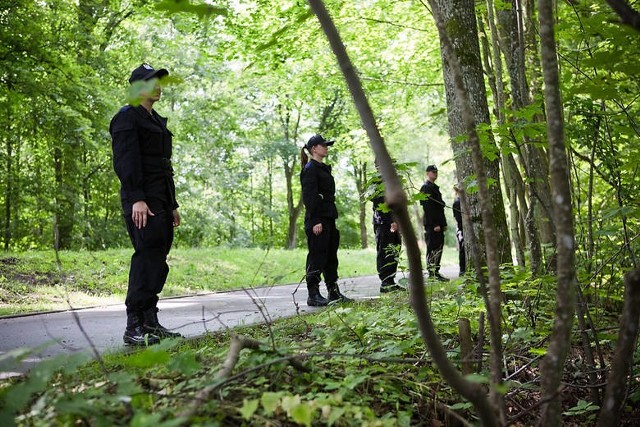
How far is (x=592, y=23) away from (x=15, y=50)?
12108mm

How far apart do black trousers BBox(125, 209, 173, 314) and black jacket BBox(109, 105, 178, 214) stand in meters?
0.16

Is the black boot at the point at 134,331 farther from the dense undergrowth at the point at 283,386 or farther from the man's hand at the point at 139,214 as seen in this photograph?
the man's hand at the point at 139,214

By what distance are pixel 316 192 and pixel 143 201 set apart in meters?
→ 3.26

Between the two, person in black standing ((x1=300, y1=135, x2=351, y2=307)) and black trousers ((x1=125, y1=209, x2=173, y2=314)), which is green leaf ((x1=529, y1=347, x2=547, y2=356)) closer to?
black trousers ((x1=125, y1=209, x2=173, y2=314))

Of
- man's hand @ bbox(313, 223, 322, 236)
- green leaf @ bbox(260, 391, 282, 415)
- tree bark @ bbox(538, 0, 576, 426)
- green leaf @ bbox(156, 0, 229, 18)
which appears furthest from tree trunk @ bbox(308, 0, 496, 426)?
man's hand @ bbox(313, 223, 322, 236)

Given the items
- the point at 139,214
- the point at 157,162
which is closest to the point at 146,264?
the point at 139,214

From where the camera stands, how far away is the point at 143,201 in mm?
4699

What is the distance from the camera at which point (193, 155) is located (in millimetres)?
27859

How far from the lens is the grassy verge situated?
8.35 meters

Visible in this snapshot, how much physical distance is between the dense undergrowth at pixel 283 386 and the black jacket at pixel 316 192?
3427 millimetres

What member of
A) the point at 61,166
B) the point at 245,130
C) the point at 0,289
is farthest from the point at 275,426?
the point at 245,130

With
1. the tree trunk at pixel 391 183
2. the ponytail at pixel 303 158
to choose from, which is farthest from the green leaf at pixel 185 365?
the ponytail at pixel 303 158

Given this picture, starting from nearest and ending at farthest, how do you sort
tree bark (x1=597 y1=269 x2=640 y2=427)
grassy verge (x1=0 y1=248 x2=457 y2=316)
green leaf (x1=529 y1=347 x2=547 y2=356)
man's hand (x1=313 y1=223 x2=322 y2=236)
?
tree bark (x1=597 y1=269 x2=640 y2=427), green leaf (x1=529 y1=347 x2=547 y2=356), man's hand (x1=313 y1=223 x2=322 y2=236), grassy verge (x1=0 y1=248 x2=457 y2=316)

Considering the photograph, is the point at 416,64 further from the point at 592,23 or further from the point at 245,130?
the point at 245,130
